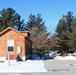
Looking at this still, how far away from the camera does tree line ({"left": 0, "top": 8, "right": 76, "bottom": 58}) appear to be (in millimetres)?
42938

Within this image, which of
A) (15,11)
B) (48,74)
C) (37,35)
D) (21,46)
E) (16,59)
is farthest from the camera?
(15,11)

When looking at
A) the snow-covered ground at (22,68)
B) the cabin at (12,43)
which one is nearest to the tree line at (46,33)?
the cabin at (12,43)

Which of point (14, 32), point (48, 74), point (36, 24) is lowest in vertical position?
point (48, 74)

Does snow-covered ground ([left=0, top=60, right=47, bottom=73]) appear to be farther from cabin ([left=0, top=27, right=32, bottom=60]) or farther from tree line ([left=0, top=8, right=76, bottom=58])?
tree line ([left=0, top=8, right=76, bottom=58])

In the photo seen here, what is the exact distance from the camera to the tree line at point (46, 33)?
4294 cm

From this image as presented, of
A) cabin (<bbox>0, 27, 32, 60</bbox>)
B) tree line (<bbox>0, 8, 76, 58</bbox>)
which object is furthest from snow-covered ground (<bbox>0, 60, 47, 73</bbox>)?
tree line (<bbox>0, 8, 76, 58</bbox>)

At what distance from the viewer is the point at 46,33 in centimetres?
4556

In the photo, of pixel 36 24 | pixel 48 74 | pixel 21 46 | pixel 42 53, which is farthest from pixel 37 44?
pixel 48 74

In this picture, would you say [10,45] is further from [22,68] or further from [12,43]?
[22,68]

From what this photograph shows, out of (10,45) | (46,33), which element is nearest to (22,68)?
(10,45)

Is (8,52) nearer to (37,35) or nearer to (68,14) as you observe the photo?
(37,35)

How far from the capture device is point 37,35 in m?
47.3

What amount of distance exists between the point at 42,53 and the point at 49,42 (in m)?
2.63

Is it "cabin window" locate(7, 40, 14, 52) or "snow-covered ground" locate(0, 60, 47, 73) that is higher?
"cabin window" locate(7, 40, 14, 52)
